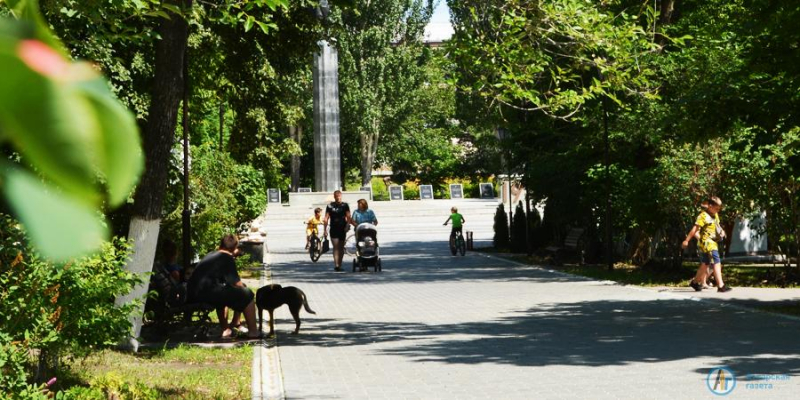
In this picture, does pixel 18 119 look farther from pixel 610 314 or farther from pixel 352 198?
pixel 352 198

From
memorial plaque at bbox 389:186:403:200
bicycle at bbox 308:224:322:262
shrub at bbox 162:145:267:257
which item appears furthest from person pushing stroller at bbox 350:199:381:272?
memorial plaque at bbox 389:186:403:200

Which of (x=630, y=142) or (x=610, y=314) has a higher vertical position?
(x=630, y=142)

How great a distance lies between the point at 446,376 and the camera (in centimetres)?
1069

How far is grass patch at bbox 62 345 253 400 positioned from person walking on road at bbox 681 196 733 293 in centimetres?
955

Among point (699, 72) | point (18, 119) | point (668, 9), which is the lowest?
point (18, 119)

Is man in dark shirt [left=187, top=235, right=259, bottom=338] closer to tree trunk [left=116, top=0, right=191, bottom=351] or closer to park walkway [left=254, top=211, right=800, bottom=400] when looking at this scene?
park walkway [left=254, top=211, right=800, bottom=400]

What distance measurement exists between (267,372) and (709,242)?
1060cm

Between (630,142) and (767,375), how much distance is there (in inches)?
639

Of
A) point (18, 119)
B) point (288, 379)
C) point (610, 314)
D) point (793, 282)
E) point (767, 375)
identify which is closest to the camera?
point (18, 119)

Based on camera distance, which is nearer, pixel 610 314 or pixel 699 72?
pixel 610 314

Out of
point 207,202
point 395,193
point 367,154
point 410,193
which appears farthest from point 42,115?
point 410,193

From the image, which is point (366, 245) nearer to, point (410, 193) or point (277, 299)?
point (277, 299)

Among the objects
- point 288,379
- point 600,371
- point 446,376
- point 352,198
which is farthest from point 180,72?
point 352,198

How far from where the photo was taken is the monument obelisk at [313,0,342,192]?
64.8 meters
